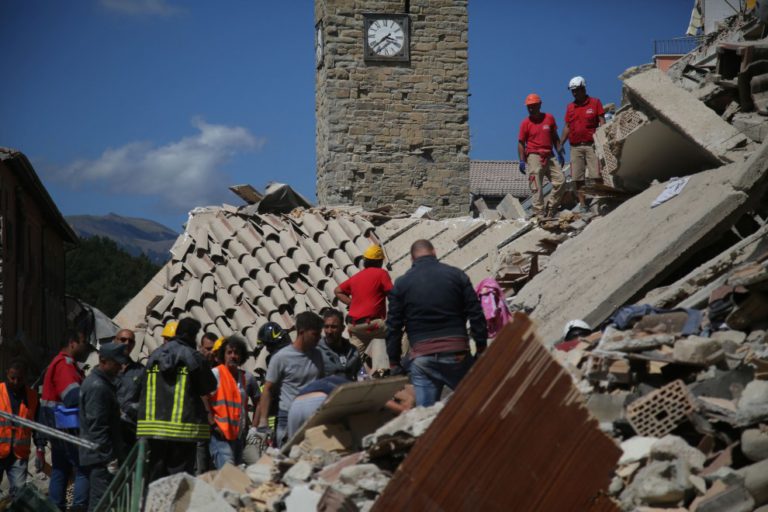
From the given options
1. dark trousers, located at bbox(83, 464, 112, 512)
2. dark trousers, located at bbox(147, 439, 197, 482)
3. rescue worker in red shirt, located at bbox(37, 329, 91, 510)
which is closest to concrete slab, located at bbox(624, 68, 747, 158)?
dark trousers, located at bbox(147, 439, 197, 482)

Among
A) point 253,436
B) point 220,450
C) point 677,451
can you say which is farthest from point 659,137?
point 677,451

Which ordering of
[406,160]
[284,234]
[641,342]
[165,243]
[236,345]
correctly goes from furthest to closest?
1. [165,243]
2. [406,160]
3. [284,234]
4. [236,345]
5. [641,342]

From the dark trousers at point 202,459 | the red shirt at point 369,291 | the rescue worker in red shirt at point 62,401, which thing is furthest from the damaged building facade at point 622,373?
the rescue worker in red shirt at point 62,401

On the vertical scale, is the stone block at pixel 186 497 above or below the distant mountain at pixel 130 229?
above

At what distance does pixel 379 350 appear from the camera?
37.1ft

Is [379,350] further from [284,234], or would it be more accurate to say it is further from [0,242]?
[0,242]

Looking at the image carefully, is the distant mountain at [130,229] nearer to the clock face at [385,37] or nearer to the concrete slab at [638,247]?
the clock face at [385,37]

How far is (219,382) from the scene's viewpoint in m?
9.45

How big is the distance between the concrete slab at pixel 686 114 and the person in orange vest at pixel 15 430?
599 centimetres

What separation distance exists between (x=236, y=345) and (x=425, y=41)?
58.9 feet

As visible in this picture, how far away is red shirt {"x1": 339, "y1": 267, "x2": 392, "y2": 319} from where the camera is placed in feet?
35.4

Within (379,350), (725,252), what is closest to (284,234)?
(379,350)

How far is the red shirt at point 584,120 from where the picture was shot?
1492 cm

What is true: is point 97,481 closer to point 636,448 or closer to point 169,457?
point 169,457
